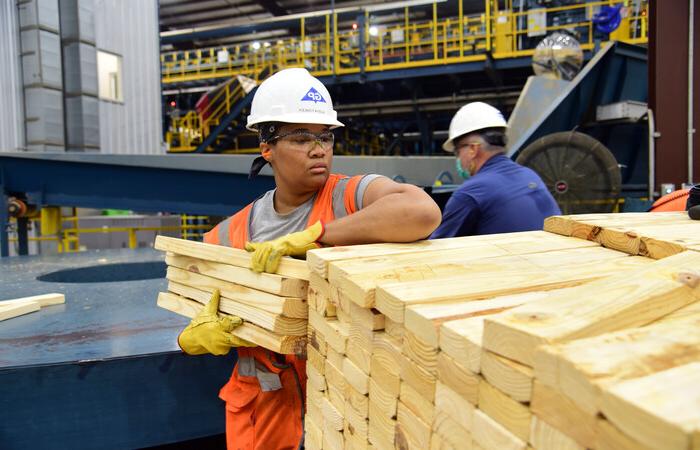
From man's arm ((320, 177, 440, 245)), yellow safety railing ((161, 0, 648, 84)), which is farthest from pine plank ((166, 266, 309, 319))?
yellow safety railing ((161, 0, 648, 84))

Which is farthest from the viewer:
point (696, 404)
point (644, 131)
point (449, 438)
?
point (644, 131)

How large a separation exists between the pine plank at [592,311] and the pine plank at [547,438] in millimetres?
91

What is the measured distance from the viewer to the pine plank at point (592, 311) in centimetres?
76

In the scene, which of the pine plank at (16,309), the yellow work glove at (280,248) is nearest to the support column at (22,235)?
the pine plank at (16,309)

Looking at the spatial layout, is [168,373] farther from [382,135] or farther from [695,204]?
[382,135]

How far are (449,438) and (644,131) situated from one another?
710 cm

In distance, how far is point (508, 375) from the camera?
788mm

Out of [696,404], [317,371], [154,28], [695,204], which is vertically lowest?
[317,371]

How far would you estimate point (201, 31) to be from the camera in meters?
18.5

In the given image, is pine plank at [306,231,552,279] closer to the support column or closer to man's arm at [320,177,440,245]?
man's arm at [320,177,440,245]

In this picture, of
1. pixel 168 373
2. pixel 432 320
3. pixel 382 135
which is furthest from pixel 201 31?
pixel 432 320

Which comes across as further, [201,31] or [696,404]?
[201,31]

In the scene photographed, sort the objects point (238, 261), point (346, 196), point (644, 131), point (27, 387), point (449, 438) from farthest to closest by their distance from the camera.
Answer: point (644, 131) → point (27, 387) → point (346, 196) → point (238, 261) → point (449, 438)

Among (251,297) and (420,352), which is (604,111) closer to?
(251,297)
